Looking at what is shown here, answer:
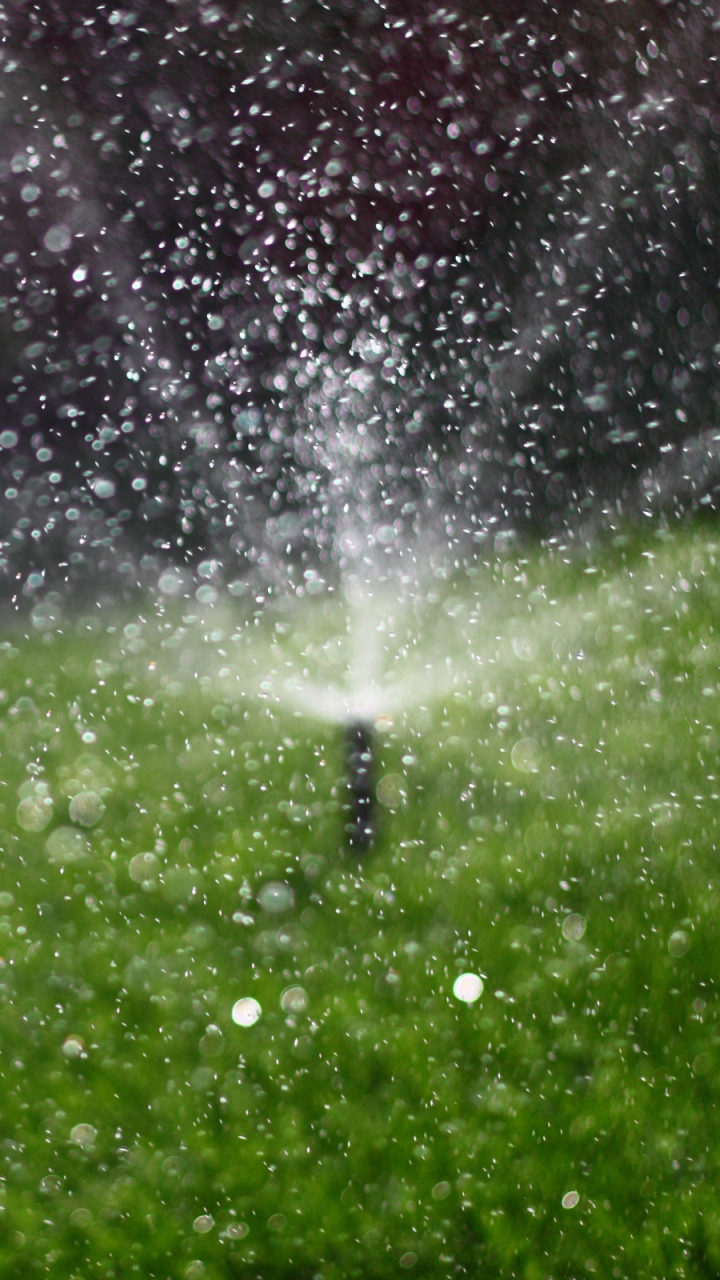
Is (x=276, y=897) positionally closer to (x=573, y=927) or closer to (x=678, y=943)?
(x=573, y=927)

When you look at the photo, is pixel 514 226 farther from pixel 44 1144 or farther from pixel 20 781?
pixel 44 1144

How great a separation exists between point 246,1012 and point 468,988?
337mm

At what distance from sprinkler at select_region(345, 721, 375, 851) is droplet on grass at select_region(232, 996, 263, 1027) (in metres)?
0.37

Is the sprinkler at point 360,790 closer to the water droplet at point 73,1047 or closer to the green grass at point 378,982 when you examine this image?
the green grass at point 378,982

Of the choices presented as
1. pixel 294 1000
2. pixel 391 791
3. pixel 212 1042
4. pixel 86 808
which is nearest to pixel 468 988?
pixel 294 1000

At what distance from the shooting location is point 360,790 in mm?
1904

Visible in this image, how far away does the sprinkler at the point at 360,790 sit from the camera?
74.0 inches

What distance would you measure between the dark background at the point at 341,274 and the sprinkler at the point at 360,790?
1.29 m

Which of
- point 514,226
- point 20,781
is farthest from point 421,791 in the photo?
point 514,226

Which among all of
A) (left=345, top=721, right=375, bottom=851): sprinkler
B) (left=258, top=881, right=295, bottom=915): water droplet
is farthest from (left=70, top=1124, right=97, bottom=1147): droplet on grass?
(left=345, top=721, right=375, bottom=851): sprinkler

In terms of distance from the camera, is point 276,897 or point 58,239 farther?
point 58,239

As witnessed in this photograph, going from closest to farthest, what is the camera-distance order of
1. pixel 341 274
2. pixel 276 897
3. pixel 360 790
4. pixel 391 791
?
pixel 276 897 < pixel 360 790 < pixel 391 791 < pixel 341 274

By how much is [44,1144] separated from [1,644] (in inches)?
72.0

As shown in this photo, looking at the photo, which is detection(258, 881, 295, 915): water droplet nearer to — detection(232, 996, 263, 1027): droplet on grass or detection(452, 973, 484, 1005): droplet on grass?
detection(232, 996, 263, 1027): droplet on grass
